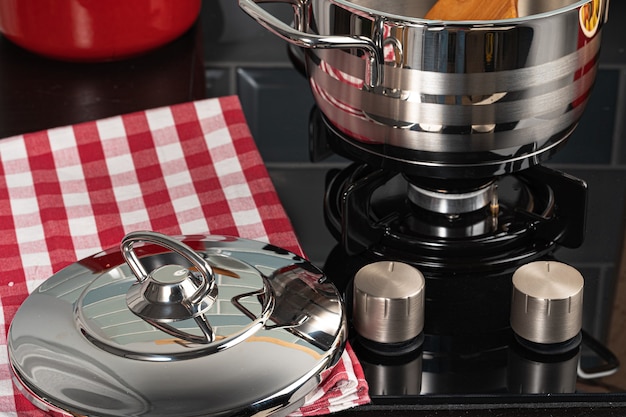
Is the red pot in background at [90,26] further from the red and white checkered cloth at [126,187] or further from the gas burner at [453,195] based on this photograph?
the gas burner at [453,195]

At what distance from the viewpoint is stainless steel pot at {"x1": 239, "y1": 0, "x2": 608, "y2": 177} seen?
2.19 feet

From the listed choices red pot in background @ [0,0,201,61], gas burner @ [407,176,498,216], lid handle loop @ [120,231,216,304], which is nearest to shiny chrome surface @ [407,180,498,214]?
gas burner @ [407,176,498,216]

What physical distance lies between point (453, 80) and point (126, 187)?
33cm

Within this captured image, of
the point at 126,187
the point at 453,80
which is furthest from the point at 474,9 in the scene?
the point at 126,187

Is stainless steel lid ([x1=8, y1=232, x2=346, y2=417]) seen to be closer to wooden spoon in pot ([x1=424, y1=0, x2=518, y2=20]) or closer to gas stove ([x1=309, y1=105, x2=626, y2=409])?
gas stove ([x1=309, y1=105, x2=626, y2=409])

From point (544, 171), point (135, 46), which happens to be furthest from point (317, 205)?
point (135, 46)

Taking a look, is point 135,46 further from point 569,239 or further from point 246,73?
point 569,239

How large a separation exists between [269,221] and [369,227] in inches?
3.8

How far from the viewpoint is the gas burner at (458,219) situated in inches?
30.1

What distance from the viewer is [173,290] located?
24.8 inches

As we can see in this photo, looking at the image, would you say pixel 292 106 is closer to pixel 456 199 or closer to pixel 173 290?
pixel 456 199

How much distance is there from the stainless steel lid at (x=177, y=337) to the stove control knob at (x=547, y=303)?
0.38 ft

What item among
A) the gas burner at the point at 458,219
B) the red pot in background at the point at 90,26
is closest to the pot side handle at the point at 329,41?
the gas burner at the point at 458,219

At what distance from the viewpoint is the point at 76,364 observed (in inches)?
23.7
